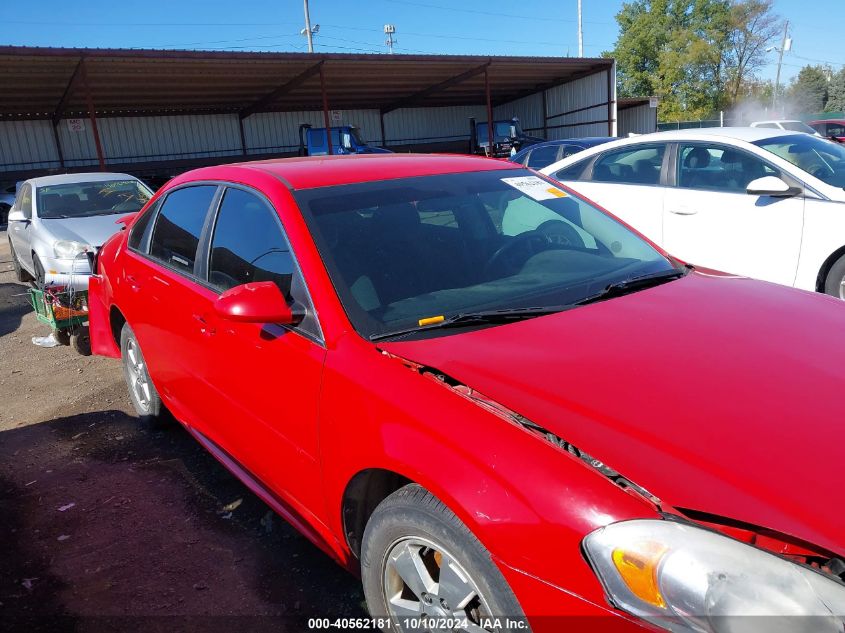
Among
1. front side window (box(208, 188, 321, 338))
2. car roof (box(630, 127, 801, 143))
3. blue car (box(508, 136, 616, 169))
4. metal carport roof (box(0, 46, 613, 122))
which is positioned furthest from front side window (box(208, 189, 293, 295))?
metal carport roof (box(0, 46, 613, 122))

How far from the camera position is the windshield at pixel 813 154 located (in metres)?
5.33

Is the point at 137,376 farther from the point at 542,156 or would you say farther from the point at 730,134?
the point at 542,156

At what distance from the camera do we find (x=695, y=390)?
183 centimetres

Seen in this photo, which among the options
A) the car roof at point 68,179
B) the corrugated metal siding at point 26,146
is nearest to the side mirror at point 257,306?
the car roof at point 68,179

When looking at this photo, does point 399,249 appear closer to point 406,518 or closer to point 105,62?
point 406,518

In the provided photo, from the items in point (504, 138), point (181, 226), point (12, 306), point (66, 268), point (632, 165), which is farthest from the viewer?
point (504, 138)

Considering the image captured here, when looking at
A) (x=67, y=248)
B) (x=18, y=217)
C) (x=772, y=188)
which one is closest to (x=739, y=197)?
(x=772, y=188)

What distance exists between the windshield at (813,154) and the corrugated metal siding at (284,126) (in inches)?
1008

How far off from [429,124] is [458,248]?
31083 mm

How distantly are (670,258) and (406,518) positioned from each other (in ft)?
6.18

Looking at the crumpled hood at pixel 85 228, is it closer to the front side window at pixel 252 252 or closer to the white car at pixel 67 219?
the white car at pixel 67 219

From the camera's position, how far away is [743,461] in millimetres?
1555

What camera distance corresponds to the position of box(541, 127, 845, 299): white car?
16.3ft

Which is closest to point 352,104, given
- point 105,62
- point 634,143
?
point 105,62
